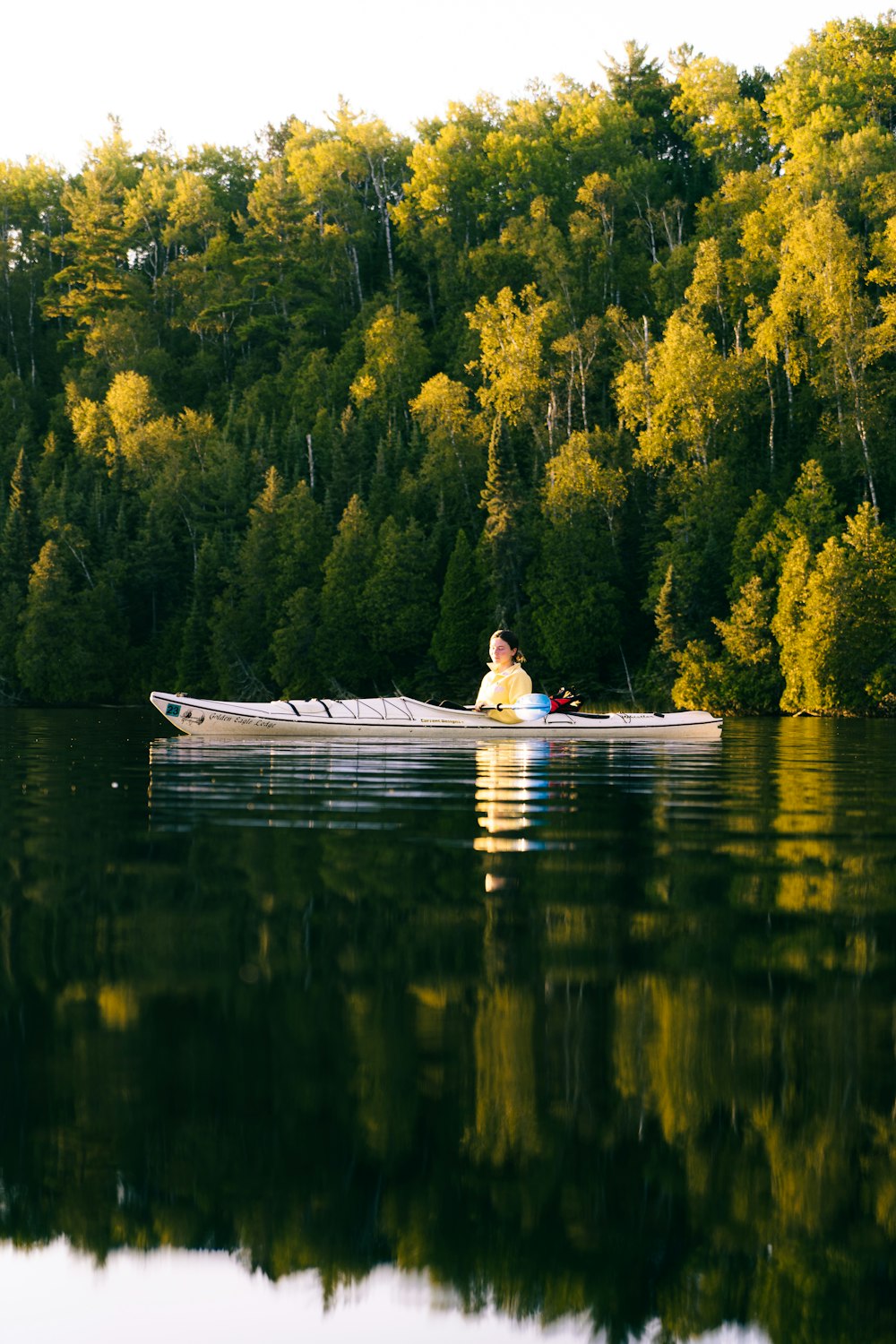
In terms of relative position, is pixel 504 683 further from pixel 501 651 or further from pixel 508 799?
pixel 508 799

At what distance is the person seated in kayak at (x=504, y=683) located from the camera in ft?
88.7

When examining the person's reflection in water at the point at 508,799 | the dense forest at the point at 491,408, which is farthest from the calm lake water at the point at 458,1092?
the dense forest at the point at 491,408

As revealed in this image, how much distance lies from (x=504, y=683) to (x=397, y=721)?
2.19m

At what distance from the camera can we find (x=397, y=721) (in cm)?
2825

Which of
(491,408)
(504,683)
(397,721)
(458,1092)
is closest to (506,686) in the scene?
(504,683)

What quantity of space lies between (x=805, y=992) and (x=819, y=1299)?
245 centimetres

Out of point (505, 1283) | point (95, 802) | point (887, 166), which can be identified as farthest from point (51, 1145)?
point (887, 166)

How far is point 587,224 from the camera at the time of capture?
8381 cm

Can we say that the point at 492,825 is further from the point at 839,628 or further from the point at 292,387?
the point at 292,387

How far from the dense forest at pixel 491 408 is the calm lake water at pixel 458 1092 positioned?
4932cm

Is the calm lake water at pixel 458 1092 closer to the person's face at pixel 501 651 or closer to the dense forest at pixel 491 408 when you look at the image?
the person's face at pixel 501 651

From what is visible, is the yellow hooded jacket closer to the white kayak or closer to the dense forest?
the white kayak

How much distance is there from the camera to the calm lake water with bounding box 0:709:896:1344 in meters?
3.34

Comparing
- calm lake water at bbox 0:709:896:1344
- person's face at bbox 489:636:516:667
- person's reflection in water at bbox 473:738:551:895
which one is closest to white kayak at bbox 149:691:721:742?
person's face at bbox 489:636:516:667
